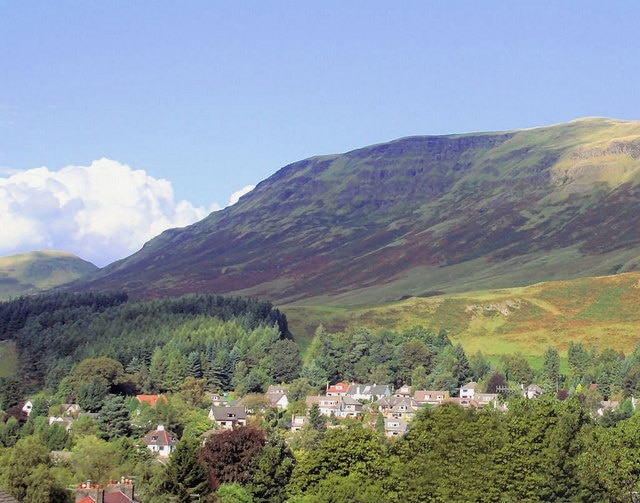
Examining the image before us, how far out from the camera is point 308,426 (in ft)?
427

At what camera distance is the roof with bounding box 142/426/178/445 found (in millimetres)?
120125

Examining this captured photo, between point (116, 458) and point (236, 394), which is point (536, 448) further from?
point (236, 394)

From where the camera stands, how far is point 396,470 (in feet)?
240

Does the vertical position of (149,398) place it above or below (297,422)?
above

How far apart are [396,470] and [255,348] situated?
113 m

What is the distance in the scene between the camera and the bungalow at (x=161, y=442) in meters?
118

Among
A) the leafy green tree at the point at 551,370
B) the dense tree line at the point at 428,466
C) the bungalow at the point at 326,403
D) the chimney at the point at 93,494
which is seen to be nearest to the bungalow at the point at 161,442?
the dense tree line at the point at 428,466

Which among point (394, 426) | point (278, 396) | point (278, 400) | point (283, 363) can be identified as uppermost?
point (283, 363)

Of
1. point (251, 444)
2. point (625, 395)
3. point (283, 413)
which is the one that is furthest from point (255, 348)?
point (251, 444)

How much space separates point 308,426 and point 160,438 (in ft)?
64.4

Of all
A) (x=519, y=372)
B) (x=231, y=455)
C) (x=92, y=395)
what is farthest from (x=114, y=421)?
(x=519, y=372)

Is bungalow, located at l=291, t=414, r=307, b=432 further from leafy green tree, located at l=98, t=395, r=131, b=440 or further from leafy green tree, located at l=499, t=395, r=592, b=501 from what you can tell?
leafy green tree, located at l=499, t=395, r=592, b=501

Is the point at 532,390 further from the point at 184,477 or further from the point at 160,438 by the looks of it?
the point at 184,477

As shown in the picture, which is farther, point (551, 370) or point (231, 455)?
point (551, 370)
